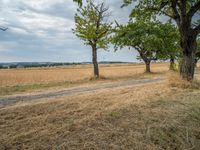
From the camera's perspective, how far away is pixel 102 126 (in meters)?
6.90

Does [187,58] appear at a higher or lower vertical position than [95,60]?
higher

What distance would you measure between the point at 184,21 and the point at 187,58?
1943 mm

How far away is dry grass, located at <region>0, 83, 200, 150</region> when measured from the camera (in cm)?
596

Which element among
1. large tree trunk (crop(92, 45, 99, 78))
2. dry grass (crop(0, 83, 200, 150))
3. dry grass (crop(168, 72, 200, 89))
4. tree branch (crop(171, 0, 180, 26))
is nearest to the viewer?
dry grass (crop(0, 83, 200, 150))

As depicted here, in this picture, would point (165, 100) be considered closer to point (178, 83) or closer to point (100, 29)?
point (178, 83)

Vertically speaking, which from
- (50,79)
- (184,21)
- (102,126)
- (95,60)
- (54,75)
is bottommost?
(54,75)

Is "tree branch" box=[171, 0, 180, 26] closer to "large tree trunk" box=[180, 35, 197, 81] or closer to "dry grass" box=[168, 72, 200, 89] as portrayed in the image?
"large tree trunk" box=[180, 35, 197, 81]

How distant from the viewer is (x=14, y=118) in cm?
762

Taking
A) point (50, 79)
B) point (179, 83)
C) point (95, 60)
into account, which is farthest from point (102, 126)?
point (50, 79)

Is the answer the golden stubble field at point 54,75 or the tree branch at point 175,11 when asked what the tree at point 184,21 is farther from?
the golden stubble field at point 54,75

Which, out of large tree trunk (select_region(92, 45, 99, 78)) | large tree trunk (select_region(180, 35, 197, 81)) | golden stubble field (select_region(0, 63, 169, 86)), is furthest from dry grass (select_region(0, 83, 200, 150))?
large tree trunk (select_region(92, 45, 99, 78))

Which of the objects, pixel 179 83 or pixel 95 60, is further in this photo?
pixel 95 60

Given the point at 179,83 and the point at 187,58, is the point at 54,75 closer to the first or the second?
the point at 187,58

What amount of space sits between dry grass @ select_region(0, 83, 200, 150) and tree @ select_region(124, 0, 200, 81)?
636 centimetres
